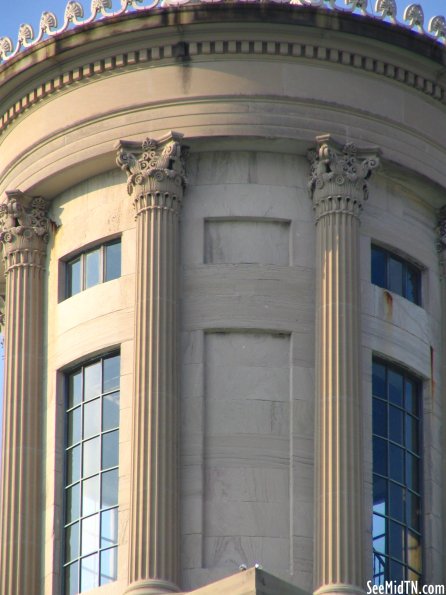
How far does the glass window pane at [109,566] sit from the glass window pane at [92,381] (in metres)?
3.70

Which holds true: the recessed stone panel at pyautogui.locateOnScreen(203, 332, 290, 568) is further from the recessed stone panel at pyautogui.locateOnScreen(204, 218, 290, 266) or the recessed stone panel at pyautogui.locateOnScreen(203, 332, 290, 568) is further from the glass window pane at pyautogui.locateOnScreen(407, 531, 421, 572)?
the glass window pane at pyautogui.locateOnScreen(407, 531, 421, 572)

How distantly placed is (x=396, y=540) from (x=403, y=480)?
1.45 metres

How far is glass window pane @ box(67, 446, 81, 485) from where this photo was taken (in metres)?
66.3

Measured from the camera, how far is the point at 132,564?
207 feet

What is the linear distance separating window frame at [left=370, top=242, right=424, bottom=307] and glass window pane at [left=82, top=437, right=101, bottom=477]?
6.95 meters

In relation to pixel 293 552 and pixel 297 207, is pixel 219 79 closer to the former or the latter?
pixel 297 207

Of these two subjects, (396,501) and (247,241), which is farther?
(247,241)

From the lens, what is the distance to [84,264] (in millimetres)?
67875

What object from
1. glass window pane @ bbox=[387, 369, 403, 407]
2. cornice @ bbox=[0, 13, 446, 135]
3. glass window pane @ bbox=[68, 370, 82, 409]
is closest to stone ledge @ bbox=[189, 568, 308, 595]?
glass window pane @ bbox=[387, 369, 403, 407]

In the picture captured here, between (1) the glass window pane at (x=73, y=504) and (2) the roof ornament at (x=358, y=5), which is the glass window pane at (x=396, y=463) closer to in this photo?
(1) the glass window pane at (x=73, y=504)

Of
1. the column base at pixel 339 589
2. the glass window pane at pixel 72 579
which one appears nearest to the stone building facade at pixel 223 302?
the glass window pane at pixel 72 579

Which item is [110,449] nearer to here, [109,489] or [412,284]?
[109,489]

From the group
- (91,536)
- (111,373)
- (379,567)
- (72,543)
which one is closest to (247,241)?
(111,373)

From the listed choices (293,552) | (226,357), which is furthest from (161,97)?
(293,552)
